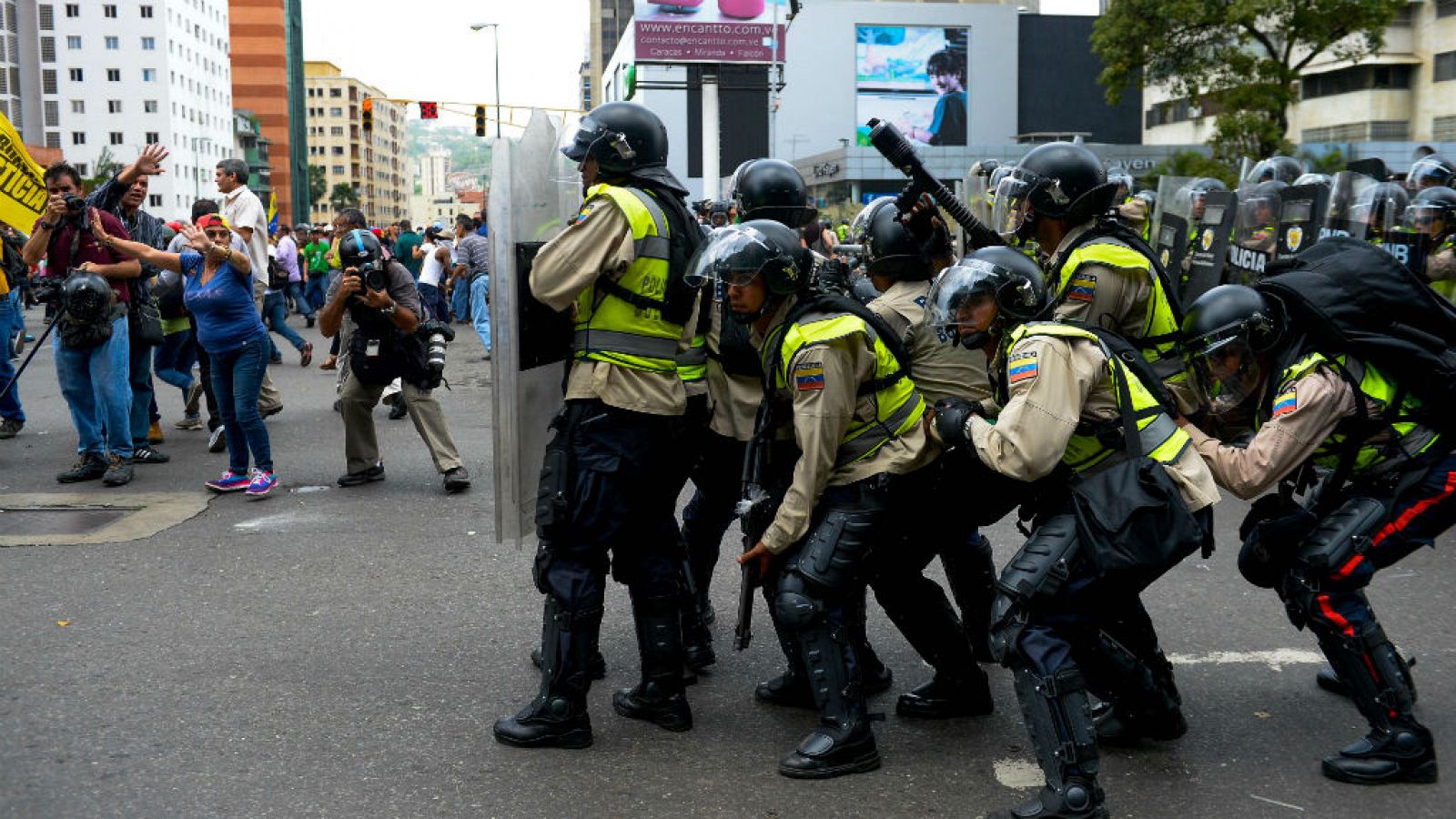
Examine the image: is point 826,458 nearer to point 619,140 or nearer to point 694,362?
point 694,362

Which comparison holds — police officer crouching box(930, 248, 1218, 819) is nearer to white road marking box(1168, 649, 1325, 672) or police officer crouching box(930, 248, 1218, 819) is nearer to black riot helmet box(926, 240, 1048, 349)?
black riot helmet box(926, 240, 1048, 349)

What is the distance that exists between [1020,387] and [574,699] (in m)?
1.75

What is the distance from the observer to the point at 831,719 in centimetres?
411

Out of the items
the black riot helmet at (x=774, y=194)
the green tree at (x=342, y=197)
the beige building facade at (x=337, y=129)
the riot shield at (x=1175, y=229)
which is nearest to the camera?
the black riot helmet at (x=774, y=194)

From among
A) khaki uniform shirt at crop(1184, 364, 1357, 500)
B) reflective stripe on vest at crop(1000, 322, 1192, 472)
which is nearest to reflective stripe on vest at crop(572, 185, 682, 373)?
reflective stripe on vest at crop(1000, 322, 1192, 472)

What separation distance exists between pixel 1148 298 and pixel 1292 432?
3.22ft

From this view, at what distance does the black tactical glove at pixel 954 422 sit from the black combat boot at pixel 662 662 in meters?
1.18

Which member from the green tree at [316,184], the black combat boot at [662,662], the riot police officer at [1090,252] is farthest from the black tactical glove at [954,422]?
the green tree at [316,184]

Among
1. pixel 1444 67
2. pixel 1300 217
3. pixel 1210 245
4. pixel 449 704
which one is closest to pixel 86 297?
pixel 449 704

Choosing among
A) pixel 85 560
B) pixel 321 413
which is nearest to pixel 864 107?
pixel 321 413

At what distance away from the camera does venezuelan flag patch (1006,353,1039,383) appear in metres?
3.62

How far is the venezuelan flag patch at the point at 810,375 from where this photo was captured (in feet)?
13.0

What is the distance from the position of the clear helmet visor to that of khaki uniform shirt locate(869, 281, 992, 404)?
831 millimetres

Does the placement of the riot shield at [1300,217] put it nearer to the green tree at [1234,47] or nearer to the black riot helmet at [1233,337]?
the black riot helmet at [1233,337]
